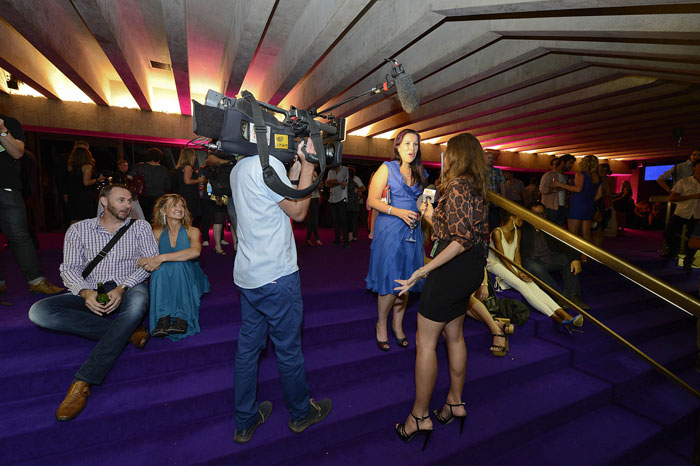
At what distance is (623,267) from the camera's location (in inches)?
72.6

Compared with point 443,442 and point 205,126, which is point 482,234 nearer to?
point 443,442

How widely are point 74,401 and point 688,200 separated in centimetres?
745

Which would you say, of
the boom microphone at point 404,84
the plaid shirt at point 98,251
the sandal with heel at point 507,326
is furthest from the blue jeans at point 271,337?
the sandal with heel at point 507,326

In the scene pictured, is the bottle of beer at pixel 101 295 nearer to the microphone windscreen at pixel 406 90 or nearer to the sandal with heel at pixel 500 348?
the microphone windscreen at pixel 406 90

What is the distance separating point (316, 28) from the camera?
416 cm

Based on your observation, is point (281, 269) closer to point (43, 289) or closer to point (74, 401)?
point (74, 401)

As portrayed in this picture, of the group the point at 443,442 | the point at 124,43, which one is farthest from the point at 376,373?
the point at 124,43

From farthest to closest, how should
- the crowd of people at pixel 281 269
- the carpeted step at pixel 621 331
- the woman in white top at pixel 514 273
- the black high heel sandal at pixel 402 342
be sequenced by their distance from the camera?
1. the woman in white top at pixel 514 273
2. the carpeted step at pixel 621 331
3. the black high heel sandal at pixel 402 342
4. the crowd of people at pixel 281 269

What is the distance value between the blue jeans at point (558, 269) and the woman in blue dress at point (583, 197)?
1331mm

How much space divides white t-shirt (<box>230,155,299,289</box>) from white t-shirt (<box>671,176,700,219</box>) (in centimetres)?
629

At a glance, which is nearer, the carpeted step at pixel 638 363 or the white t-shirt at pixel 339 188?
the carpeted step at pixel 638 363

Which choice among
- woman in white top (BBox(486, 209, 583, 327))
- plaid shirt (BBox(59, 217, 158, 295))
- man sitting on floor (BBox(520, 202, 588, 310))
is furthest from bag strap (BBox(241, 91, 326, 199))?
man sitting on floor (BBox(520, 202, 588, 310))

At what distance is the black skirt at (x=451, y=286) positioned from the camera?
1837 mm


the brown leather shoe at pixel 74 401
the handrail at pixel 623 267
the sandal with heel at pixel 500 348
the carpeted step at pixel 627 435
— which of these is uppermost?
the handrail at pixel 623 267
